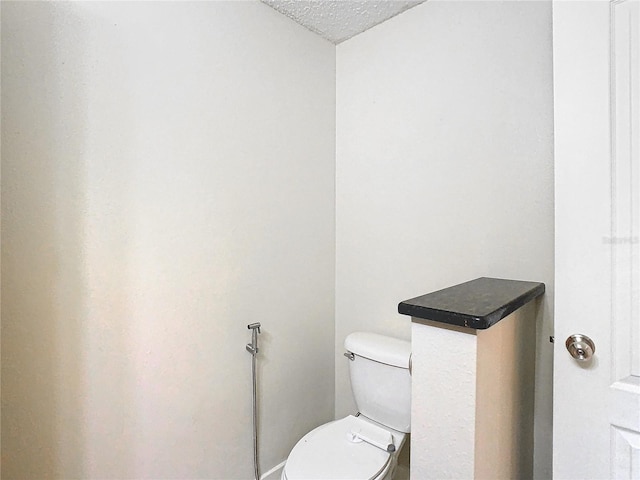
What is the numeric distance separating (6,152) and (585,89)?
1644 mm

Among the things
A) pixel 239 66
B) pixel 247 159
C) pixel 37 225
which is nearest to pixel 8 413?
pixel 37 225

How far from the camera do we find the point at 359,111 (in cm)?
187

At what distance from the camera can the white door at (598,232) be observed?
0.90 meters

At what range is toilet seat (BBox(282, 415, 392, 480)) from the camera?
127cm

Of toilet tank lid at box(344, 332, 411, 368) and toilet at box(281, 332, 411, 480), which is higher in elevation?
toilet tank lid at box(344, 332, 411, 368)

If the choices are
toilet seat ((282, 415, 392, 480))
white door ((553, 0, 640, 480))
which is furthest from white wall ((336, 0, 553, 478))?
toilet seat ((282, 415, 392, 480))

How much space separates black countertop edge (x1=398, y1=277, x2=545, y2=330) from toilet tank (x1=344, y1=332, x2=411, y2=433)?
47 centimetres

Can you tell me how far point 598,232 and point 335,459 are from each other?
1.17m

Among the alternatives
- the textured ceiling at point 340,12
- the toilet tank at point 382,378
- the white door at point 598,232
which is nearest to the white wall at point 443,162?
the textured ceiling at point 340,12

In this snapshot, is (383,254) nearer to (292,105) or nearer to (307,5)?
(292,105)

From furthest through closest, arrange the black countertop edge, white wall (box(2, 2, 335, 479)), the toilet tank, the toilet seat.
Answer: the toilet tank
the toilet seat
white wall (box(2, 2, 335, 479))
the black countertop edge

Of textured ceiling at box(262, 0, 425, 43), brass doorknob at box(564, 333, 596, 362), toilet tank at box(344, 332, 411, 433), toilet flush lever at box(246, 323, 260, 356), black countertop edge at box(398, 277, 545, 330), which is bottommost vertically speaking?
toilet tank at box(344, 332, 411, 433)

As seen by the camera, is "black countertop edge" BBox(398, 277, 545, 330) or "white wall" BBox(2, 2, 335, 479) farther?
"white wall" BBox(2, 2, 335, 479)

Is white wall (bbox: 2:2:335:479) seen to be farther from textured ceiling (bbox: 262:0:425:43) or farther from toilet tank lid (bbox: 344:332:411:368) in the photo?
toilet tank lid (bbox: 344:332:411:368)
